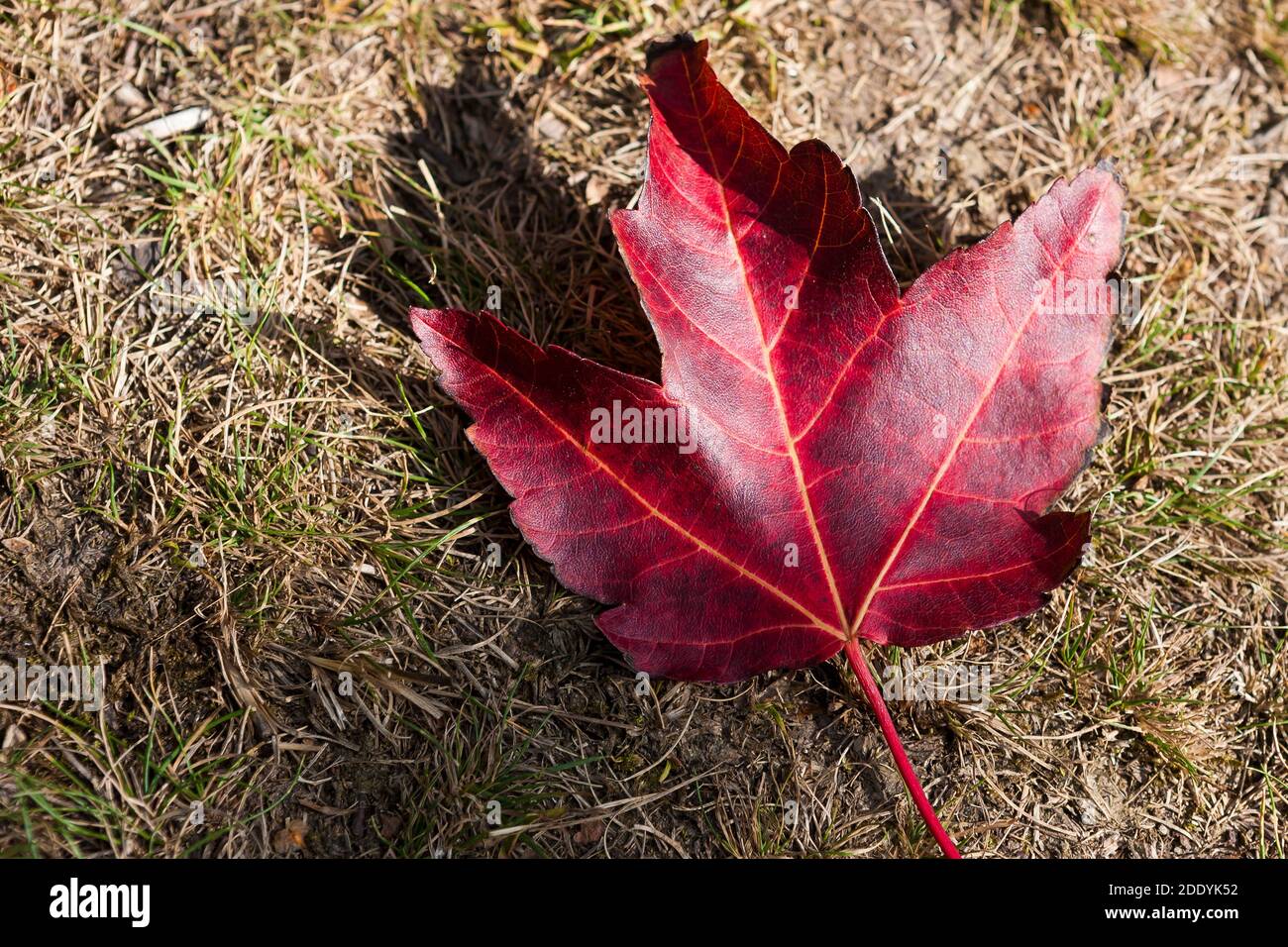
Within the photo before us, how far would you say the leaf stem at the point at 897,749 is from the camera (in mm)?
1716

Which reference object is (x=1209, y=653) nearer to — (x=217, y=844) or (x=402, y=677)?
(x=402, y=677)

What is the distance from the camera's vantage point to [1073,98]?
2.40 metres

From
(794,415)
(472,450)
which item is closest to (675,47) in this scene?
(794,415)

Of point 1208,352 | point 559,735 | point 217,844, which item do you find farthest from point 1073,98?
point 217,844

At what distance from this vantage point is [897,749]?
1.73m

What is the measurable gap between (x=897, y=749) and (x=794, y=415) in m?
0.64

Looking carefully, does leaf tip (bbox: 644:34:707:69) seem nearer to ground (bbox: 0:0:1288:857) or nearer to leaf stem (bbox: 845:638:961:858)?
ground (bbox: 0:0:1288:857)

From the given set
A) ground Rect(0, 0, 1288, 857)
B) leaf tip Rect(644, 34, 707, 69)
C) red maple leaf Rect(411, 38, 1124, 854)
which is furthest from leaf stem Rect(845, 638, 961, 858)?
leaf tip Rect(644, 34, 707, 69)

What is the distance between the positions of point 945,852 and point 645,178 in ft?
4.26

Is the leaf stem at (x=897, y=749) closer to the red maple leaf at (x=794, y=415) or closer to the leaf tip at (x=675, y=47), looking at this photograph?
the red maple leaf at (x=794, y=415)

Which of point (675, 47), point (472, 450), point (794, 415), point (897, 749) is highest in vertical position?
point (675, 47)

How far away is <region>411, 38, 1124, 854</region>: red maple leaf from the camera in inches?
63.2

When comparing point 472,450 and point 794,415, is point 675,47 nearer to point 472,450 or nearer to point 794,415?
point 794,415

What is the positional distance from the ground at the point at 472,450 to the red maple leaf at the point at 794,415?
0.33 m
